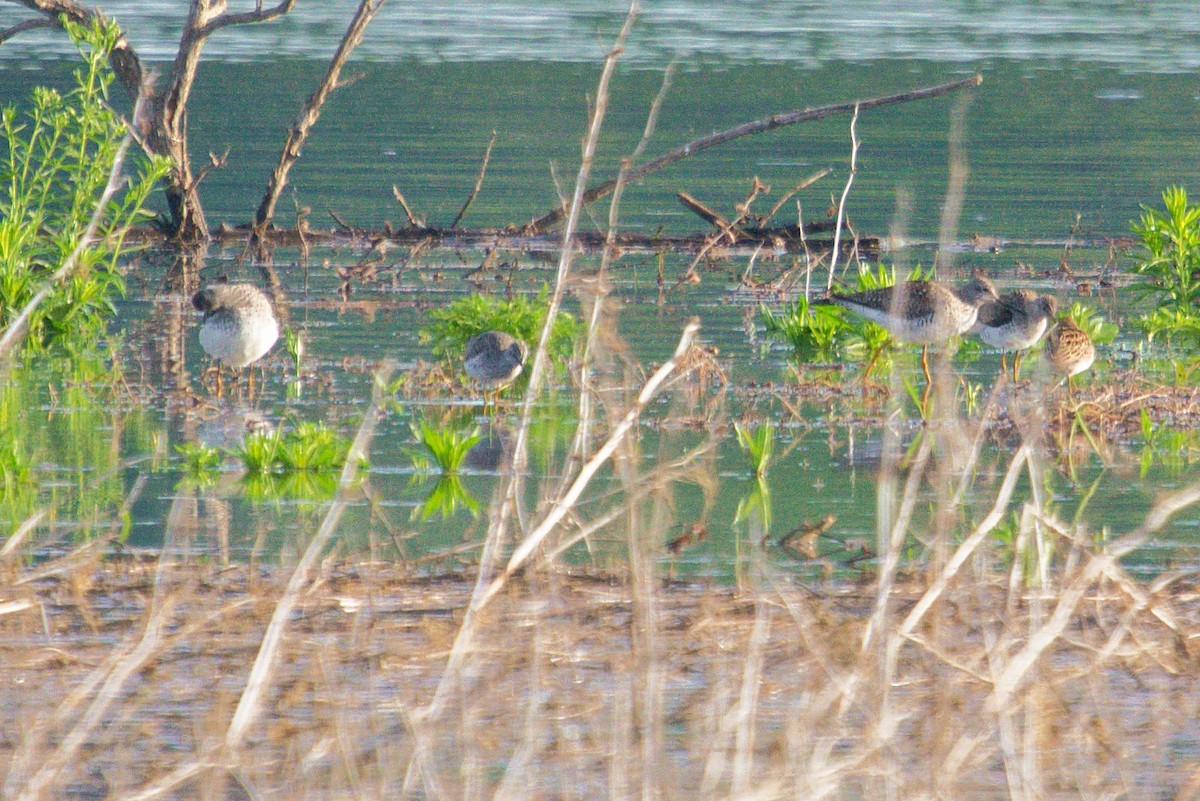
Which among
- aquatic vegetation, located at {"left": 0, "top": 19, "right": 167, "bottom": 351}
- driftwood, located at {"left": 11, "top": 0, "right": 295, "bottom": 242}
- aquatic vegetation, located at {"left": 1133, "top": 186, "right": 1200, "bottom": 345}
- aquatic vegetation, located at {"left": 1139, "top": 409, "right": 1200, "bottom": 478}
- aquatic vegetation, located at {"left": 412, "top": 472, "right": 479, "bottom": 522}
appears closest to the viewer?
aquatic vegetation, located at {"left": 412, "top": 472, "right": 479, "bottom": 522}

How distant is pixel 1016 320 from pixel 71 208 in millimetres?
5929

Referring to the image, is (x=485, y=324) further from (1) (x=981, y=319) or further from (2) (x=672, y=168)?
(2) (x=672, y=168)

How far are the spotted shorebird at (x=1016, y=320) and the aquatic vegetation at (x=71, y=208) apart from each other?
5.13m

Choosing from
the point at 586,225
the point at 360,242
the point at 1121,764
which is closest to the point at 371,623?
the point at 1121,764

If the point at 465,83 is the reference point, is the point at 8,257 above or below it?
below

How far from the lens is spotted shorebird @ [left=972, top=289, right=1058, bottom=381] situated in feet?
40.3

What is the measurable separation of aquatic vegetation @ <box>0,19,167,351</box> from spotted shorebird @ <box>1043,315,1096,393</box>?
5.16 m

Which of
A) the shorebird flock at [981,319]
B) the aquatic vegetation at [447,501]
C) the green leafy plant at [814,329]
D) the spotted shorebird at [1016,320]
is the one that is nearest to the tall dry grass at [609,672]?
the aquatic vegetation at [447,501]

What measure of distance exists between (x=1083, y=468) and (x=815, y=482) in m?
1.43

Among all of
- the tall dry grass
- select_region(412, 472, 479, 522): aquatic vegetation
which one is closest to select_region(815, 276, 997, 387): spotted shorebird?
select_region(412, 472, 479, 522): aquatic vegetation

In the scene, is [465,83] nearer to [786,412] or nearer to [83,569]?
[786,412]

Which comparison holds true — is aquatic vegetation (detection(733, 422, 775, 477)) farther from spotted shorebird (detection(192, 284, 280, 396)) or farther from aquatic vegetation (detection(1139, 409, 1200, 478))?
spotted shorebird (detection(192, 284, 280, 396))

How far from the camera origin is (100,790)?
531cm

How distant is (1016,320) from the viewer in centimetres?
1238
